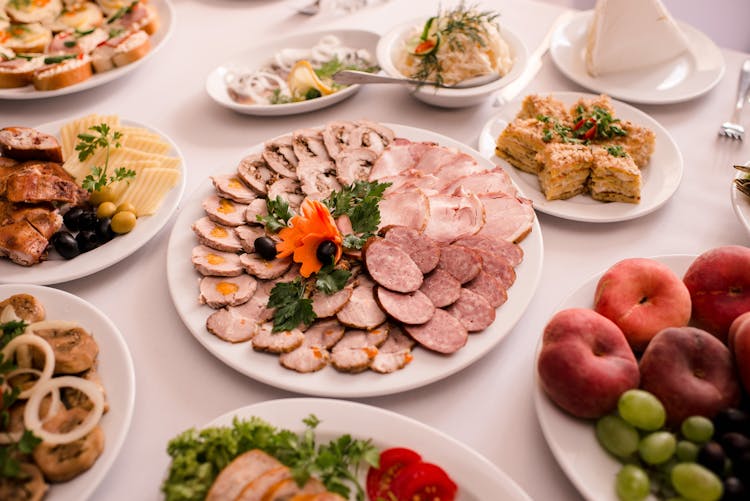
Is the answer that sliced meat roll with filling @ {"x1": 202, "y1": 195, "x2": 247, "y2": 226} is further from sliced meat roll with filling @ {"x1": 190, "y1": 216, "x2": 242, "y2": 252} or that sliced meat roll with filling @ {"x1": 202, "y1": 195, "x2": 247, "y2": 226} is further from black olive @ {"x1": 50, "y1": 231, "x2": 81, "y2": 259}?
black olive @ {"x1": 50, "y1": 231, "x2": 81, "y2": 259}

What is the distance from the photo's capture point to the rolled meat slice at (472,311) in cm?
192

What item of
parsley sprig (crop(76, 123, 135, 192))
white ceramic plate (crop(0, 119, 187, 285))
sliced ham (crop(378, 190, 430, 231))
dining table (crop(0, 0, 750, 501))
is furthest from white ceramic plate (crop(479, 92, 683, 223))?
parsley sprig (crop(76, 123, 135, 192))

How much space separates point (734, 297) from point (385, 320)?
1080 millimetres

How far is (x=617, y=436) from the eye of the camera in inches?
60.7

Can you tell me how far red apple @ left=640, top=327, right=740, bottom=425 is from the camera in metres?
1.55

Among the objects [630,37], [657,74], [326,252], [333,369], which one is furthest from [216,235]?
[657,74]

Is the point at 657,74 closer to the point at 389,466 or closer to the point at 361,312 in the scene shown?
the point at 361,312

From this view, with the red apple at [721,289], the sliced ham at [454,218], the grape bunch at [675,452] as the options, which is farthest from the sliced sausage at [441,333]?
the red apple at [721,289]

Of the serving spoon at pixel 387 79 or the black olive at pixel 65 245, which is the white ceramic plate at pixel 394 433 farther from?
the serving spoon at pixel 387 79

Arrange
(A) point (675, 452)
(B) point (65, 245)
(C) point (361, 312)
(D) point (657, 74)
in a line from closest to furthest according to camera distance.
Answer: (A) point (675, 452), (C) point (361, 312), (B) point (65, 245), (D) point (657, 74)

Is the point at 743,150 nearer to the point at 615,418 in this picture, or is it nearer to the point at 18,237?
the point at 615,418

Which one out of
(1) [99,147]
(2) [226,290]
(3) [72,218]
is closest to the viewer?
(2) [226,290]

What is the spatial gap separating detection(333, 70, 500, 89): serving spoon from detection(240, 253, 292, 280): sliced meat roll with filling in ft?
3.84

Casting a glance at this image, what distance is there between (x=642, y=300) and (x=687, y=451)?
0.53 metres
